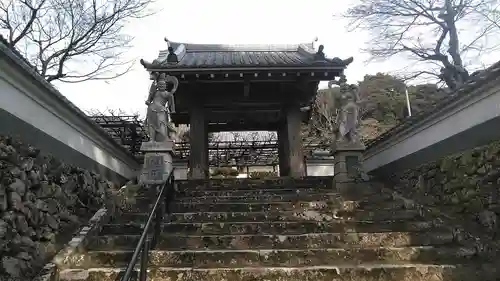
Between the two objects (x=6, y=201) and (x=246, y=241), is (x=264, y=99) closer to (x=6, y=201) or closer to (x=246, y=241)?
(x=246, y=241)

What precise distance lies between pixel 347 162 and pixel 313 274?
364 centimetres

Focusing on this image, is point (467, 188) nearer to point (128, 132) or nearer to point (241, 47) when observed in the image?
point (241, 47)

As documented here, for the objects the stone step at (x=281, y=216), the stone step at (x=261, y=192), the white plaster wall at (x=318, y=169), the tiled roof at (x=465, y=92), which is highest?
the tiled roof at (x=465, y=92)

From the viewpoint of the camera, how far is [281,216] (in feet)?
17.9

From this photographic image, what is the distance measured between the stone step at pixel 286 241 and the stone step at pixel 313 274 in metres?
0.65

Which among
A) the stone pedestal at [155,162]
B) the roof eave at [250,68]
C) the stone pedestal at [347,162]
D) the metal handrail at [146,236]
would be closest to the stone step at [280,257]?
the metal handrail at [146,236]

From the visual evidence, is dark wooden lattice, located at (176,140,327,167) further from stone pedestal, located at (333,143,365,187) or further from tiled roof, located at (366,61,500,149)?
tiled roof, located at (366,61,500,149)

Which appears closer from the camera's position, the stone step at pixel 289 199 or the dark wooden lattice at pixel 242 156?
the stone step at pixel 289 199

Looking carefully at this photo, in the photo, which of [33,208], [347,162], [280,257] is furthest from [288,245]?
[347,162]

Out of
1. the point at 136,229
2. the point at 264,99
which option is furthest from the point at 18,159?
the point at 264,99

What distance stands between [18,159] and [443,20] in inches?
508

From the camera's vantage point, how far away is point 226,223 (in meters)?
5.12

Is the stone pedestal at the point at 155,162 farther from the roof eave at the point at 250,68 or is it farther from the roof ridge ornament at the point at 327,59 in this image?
the roof ridge ornament at the point at 327,59

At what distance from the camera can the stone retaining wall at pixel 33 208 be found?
11.7ft
